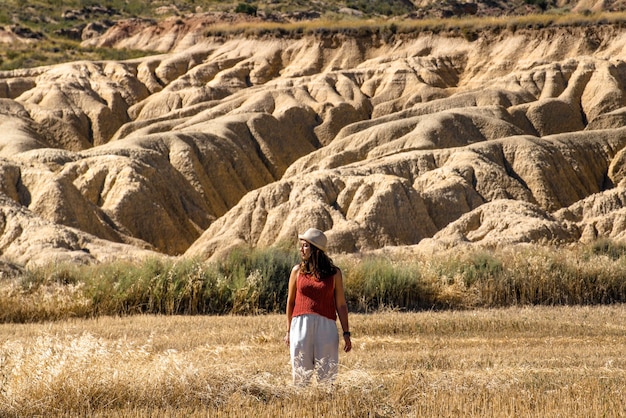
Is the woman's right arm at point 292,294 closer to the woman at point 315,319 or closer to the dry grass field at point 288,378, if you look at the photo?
the woman at point 315,319

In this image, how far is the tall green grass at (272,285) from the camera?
49.5ft

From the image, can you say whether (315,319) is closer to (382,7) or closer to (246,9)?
(246,9)

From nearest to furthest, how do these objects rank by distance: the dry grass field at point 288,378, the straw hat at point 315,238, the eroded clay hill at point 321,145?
the dry grass field at point 288,378
the straw hat at point 315,238
the eroded clay hill at point 321,145

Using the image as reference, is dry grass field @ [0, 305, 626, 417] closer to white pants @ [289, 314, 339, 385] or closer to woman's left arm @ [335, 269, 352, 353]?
white pants @ [289, 314, 339, 385]

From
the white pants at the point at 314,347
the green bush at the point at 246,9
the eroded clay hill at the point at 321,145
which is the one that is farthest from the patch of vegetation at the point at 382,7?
the white pants at the point at 314,347

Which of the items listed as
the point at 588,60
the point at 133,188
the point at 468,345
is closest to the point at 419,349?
the point at 468,345

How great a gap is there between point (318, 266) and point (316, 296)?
A: 249 millimetres

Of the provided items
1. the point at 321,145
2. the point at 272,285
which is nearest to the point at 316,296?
the point at 272,285

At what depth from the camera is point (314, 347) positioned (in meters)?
8.11

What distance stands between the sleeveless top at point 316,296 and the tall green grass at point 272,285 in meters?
7.40

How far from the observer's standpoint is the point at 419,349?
11.9m

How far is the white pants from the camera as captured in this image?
8.05m

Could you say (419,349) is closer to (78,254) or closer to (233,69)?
(78,254)

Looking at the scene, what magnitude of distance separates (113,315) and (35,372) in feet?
22.5
